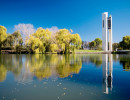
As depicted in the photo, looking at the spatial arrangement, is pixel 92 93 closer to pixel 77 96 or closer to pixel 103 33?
pixel 77 96

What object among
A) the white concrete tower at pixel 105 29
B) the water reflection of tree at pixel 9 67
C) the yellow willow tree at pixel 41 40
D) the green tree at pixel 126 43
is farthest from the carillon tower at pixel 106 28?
the water reflection of tree at pixel 9 67

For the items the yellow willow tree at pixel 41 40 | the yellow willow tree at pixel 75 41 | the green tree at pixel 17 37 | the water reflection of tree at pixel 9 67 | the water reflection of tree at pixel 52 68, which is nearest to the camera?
the water reflection of tree at pixel 52 68

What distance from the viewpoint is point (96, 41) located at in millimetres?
93938

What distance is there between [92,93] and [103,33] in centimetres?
5820

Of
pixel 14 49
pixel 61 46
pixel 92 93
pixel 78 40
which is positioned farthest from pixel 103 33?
pixel 92 93

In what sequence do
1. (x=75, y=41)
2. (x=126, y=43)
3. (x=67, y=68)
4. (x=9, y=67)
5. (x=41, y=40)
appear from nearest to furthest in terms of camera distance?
1. (x=67, y=68)
2. (x=9, y=67)
3. (x=41, y=40)
4. (x=75, y=41)
5. (x=126, y=43)

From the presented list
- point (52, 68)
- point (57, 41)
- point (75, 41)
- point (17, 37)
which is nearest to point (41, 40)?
point (57, 41)

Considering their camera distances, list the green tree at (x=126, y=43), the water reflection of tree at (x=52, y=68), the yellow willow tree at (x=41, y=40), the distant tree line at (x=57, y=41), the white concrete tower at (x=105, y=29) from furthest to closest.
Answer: the green tree at (x=126, y=43)
the white concrete tower at (x=105, y=29)
the distant tree line at (x=57, y=41)
the yellow willow tree at (x=41, y=40)
the water reflection of tree at (x=52, y=68)

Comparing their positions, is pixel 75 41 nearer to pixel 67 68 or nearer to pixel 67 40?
pixel 67 40

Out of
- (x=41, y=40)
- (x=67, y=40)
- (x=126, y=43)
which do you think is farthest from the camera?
(x=126, y=43)

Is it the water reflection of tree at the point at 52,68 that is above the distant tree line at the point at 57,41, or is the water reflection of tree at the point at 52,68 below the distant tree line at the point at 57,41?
below

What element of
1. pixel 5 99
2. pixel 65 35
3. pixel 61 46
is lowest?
pixel 5 99

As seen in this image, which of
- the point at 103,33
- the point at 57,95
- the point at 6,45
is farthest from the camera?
the point at 103,33

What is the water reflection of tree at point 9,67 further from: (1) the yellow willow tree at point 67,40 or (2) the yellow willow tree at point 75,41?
(2) the yellow willow tree at point 75,41
